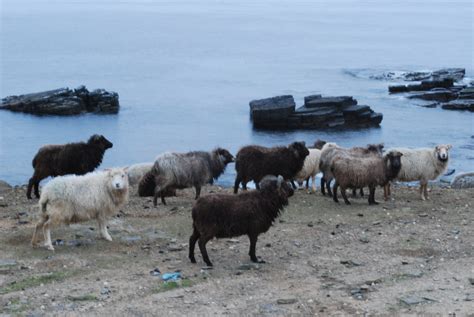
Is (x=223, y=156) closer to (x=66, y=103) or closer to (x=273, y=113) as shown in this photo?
(x=273, y=113)

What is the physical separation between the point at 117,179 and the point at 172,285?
3236mm

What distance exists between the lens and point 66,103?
54.6 metres

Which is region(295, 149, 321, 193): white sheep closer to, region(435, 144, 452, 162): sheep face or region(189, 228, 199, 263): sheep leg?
region(435, 144, 452, 162): sheep face

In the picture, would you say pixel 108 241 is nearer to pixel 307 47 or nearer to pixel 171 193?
pixel 171 193

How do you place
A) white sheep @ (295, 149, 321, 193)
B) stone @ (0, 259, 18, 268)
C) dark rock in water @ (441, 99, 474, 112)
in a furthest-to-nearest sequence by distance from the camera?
dark rock in water @ (441, 99, 474, 112), white sheep @ (295, 149, 321, 193), stone @ (0, 259, 18, 268)

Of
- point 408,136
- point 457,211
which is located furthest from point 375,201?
point 408,136

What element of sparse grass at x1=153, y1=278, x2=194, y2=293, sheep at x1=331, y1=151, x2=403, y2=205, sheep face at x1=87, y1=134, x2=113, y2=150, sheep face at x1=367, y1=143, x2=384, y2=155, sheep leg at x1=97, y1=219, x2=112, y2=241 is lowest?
sparse grass at x1=153, y1=278, x2=194, y2=293

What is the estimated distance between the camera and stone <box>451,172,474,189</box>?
24.5 meters

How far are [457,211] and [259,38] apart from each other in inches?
4080

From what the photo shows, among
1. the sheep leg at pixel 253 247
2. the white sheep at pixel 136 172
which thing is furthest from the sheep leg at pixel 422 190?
the white sheep at pixel 136 172

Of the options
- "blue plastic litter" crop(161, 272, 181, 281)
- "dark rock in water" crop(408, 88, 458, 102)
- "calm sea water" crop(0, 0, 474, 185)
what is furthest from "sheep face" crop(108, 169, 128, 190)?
"dark rock in water" crop(408, 88, 458, 102)

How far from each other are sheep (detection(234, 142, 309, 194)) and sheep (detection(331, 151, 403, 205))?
40.8 inches

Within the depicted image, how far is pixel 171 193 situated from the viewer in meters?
A: 20.6

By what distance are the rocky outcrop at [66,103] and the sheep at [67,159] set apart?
115 feet
